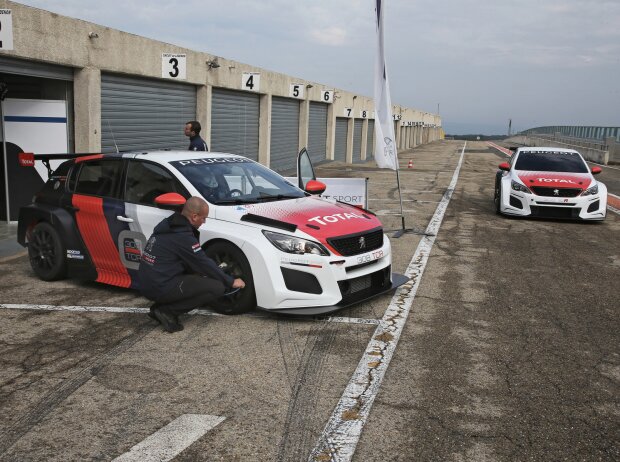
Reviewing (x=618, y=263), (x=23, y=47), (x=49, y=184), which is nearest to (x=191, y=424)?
(x=49, y=184)

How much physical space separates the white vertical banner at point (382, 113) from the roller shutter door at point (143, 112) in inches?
199

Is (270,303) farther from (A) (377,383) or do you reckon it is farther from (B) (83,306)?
(B) (83,306)

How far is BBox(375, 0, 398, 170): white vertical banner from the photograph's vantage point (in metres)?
10.9

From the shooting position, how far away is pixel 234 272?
606 centimetres

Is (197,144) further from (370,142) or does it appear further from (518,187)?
(370,142)

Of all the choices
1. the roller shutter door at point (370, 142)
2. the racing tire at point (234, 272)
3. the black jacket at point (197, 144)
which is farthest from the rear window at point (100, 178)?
the roller shutter door at point (370, 142)

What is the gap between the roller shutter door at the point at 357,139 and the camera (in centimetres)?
3991

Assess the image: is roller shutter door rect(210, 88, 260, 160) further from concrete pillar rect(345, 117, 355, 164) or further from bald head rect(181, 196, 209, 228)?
concrete pillar rect(345, 117, 355, 164)


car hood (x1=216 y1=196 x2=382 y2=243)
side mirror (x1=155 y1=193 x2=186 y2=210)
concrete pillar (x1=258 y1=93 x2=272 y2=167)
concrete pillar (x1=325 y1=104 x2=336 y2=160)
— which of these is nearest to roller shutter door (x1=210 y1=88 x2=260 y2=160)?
concrete pillar (x1=258 y1=93 x2=272 y2=167)

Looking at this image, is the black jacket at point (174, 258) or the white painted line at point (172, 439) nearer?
the white painted line at point (172, 439)

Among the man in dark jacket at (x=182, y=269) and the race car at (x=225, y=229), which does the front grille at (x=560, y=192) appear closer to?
Result: the race car at (x=225, y=229)

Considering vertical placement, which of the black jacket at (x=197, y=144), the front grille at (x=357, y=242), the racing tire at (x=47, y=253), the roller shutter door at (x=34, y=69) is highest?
the roller shutter door at (x=34, y=69)

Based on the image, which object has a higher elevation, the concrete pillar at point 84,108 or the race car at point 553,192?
the concrete pillar at point 84,108

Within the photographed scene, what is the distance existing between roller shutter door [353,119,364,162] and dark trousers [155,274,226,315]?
34626mm
